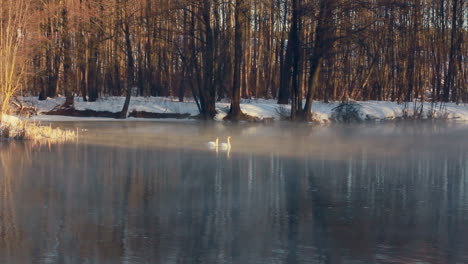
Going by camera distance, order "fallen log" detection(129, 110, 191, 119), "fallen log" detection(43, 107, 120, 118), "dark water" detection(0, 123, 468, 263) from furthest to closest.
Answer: "fallen log" detection(43, 107, 120, 118) < "fallen log" detection(129, 110, 191, 119) < "dark water" detection(0, 123, 468, 263)

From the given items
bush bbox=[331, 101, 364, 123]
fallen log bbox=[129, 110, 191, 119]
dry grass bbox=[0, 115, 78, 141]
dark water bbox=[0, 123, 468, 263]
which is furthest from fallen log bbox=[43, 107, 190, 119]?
dark water bbox=[0, 123, 468, 263]

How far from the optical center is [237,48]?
135 ft

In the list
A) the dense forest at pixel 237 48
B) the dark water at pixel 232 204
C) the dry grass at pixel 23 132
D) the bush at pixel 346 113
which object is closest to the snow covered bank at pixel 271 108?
the bush at pixel 346 113

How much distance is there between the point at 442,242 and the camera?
9.93 metres

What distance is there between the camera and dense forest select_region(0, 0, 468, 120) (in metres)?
39.8

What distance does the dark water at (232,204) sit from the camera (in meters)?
9.34

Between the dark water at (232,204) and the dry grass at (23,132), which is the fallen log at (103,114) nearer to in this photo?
the dry grass at (23,132)

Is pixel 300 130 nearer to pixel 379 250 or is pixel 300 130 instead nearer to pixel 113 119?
pixel 113 119

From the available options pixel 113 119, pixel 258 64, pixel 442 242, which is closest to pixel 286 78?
pixel 113 119

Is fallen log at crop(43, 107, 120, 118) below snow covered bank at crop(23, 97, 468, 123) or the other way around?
below

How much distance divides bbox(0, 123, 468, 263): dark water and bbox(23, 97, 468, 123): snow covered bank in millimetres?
17811

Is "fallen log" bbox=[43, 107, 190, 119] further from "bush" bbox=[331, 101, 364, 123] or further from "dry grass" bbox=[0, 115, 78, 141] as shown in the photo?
"dry grass" bbox=[0, 115, 78, 141]

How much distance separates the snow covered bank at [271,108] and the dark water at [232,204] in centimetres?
1781

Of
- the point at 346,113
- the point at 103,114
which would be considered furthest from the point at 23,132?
the point at 346,113
